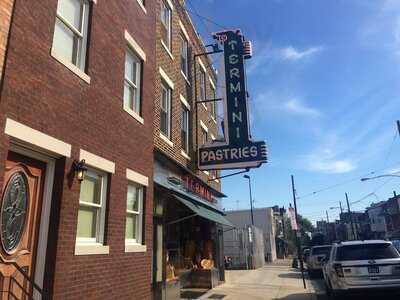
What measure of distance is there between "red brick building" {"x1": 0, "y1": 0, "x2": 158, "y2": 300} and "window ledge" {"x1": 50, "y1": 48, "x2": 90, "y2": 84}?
0.08 feet

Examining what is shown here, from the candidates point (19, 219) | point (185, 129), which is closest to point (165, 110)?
point (185, 129)

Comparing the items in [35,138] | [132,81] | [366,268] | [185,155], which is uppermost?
[132,81]

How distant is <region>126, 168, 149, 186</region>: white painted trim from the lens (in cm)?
990

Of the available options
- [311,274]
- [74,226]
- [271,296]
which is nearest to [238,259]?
[311,274]

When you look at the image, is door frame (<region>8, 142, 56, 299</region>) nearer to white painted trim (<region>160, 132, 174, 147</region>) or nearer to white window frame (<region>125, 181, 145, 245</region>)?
white window frame (<region>125, 181, 145, 245</region>)

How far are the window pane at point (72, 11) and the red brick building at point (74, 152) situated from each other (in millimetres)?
20

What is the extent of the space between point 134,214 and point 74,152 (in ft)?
10.8

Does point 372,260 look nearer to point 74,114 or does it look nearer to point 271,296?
point 271,296

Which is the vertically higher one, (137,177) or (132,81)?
(132,81)

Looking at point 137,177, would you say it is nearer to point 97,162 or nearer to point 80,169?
point 97,162

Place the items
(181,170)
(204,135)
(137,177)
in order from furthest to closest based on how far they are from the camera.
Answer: (204,135) → (181,170) → (137,177)

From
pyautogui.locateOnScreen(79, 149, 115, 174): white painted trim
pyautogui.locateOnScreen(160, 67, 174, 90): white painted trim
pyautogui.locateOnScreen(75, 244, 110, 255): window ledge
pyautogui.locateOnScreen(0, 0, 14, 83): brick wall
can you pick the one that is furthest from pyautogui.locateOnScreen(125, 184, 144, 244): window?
pyautogui.locateOnScreen(0, 0, 14, 83): brick wall

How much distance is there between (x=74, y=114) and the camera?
301 inches

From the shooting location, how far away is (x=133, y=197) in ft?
34.7
